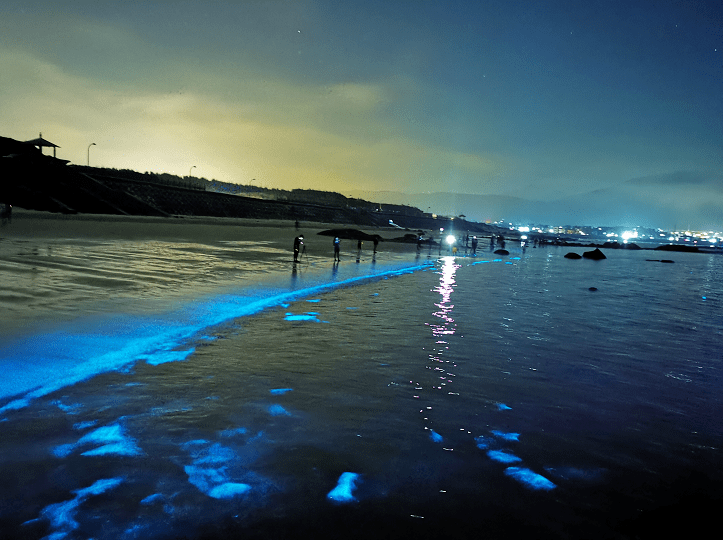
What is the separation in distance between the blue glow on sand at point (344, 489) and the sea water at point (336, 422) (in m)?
0.03

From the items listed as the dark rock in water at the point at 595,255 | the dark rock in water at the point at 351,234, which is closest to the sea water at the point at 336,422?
the dark rock in water at the point at 351,234

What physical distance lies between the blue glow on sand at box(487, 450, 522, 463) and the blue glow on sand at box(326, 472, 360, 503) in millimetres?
1914

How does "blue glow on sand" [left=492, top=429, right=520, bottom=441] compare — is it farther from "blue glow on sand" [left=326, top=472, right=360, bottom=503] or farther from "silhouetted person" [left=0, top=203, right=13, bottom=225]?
"silhouetted person" [left=0, top=203, right=13, bottom=225]

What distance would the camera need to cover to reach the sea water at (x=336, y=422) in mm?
4609

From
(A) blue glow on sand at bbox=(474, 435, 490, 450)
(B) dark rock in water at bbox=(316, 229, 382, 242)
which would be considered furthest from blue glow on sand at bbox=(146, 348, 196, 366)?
(B) dark rock in water at bbox=(316, 229, 382, 242)

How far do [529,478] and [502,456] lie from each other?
20.4 inches

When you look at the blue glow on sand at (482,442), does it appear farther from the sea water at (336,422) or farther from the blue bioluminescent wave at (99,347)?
the blue bioluminescent wave at (99,347)

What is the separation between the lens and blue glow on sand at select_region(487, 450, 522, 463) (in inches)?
233

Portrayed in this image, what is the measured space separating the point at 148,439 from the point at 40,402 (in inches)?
89.6

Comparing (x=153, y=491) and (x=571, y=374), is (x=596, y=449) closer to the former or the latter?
(x=571, y=374)

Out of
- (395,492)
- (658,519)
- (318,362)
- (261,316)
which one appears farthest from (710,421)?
(261,316)

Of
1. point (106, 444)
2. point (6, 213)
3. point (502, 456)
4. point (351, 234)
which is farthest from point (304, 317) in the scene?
point (351, 234)

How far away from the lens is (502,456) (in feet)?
19.7

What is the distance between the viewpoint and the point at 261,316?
43.6 ft
